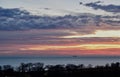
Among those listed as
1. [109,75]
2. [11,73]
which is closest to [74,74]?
[109,75]

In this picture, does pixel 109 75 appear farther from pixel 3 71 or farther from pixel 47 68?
pixel 3 71

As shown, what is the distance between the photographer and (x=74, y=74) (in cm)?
4059

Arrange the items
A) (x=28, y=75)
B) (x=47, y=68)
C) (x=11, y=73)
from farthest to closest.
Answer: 1. (x=47, y=68)
2. (x=11, y=73)
3. (x=28, y=75)

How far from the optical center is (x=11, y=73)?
41.4m

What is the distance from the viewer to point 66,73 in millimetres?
40812

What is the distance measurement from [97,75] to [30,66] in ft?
29.8

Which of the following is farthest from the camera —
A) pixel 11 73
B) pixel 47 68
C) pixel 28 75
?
pixel 47 68

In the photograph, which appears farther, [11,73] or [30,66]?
[30,66]

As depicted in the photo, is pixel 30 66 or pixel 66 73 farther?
pixel 30 66

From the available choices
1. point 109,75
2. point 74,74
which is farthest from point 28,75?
point 109,75

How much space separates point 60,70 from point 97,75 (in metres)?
4.41

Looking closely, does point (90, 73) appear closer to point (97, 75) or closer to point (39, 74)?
point (97, 75)

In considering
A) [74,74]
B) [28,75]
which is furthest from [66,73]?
[28,75]

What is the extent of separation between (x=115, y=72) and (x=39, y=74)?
785 centimetres
